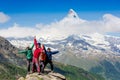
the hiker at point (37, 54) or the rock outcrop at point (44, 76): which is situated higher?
the hiker at point (37, 54)

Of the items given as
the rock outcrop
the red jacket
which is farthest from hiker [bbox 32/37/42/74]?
the rock outcrop

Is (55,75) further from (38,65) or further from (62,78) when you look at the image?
(38,65)

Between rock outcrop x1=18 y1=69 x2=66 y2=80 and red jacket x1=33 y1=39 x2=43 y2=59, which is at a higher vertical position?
red jacket x1=33 y1=39 x2=43 y2=59

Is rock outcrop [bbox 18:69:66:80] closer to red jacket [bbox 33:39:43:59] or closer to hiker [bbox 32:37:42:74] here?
hiker [bbox 32:37:42:74]

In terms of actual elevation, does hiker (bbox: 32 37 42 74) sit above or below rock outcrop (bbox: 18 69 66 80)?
above

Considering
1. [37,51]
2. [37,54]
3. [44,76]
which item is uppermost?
[37,51]

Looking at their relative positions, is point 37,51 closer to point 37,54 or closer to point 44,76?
point 37,54

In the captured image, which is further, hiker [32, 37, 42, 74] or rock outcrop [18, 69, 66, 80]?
rock outcrop [18, 69, 66, 80]

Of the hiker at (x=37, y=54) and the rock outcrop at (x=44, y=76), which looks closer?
the hiker at (x=37, y=54)

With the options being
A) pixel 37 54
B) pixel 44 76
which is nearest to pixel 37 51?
pixel 37 54

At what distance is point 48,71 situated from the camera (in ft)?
185

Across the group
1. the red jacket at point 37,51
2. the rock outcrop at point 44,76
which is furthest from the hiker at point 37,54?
the rock outcrop at point 44,76

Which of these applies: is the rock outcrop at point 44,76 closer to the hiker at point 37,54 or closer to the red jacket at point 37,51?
the hiker at point 37,54

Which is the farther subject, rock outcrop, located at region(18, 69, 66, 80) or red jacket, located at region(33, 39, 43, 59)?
rock outcrop, located at region(18, 69, 66, 80)
